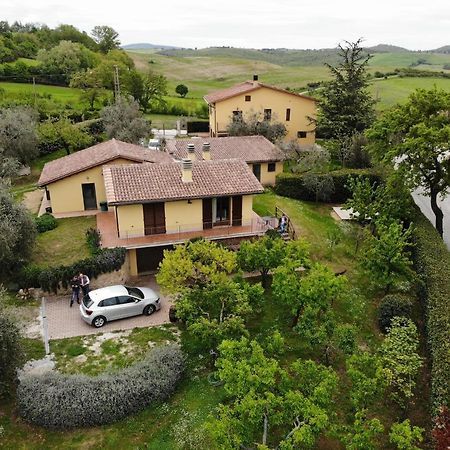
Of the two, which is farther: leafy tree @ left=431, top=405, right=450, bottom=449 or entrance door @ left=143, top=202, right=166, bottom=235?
entrance door @ left=143, top=202, right=166, bottom=235

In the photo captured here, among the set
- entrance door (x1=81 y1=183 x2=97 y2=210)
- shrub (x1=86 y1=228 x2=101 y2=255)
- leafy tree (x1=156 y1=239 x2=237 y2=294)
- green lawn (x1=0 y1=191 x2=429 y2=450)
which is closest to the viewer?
green lawn (x1=0 y1=191 x2=429 y2=450)

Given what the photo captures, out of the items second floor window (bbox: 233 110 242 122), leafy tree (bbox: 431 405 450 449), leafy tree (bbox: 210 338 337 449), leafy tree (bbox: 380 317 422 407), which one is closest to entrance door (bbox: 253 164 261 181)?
second floor window (bbox: 233 110 242 122)

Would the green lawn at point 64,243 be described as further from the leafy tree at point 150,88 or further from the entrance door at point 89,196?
the leafy tree at point 150,88

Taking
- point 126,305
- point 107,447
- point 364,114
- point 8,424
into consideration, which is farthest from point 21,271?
point 364,114

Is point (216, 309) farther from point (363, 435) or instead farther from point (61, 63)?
point (61, 63)

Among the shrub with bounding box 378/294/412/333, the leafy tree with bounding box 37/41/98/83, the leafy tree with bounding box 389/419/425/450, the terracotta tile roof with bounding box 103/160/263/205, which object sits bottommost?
the shrub with bounding box 378/294/412/333

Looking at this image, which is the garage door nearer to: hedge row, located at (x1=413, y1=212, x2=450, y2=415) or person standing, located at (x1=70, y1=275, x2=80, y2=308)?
person standing, located at (x1=70, y1=275, x2=80, y2=308)

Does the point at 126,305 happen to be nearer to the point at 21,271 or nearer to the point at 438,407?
the point at 21,271
